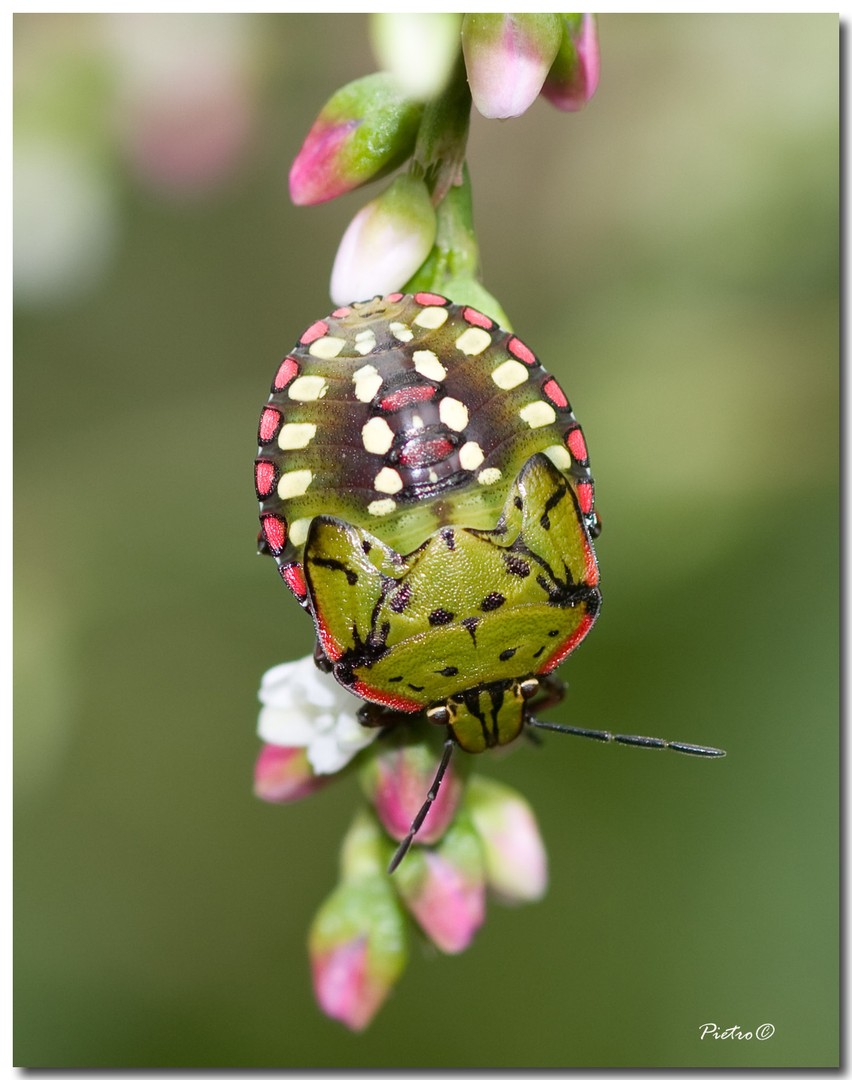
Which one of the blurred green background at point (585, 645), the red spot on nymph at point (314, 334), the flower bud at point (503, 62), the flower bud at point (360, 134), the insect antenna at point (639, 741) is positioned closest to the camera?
the flower bud at point (503, 62)

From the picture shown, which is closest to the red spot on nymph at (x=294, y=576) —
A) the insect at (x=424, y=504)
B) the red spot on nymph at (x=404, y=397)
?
the insect at (x=424, y=504)

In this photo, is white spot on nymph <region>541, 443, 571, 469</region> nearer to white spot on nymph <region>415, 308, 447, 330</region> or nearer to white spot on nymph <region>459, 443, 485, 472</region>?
white spot on nymph <region>459, 443, 485, 472</region>

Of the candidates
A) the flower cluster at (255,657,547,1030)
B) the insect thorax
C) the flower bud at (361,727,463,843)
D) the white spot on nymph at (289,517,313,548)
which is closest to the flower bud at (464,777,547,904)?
the flower cluster at (255,657,547,1030)

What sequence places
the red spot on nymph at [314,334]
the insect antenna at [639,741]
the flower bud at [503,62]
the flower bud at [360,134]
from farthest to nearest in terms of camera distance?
the insect antenna at [639,741], the red spot on nymph at [314,334], the flower bud at [360,134], the flower bud at [503,62]

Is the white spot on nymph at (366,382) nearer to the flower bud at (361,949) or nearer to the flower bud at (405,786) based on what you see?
the flower bud at (405,786)

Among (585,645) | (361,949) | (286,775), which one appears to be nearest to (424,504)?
(286,775)

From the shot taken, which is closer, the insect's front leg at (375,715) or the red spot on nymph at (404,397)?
the red spot on nymph at (404,397)
